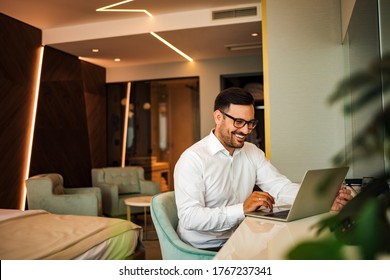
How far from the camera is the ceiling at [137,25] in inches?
141

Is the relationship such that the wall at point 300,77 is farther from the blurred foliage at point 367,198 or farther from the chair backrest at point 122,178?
the chair backrest at point 122,178

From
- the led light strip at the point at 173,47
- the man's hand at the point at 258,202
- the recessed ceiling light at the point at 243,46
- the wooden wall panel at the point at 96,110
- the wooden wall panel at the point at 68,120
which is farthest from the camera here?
the wooden wall panel at the point at 96,110

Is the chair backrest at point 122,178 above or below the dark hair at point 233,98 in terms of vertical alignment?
below

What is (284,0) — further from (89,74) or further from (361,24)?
(89,74)

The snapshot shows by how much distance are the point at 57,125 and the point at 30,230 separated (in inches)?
108

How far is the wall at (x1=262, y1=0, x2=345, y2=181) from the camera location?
2.56 metres

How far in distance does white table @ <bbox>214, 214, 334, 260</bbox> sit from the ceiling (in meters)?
2.93

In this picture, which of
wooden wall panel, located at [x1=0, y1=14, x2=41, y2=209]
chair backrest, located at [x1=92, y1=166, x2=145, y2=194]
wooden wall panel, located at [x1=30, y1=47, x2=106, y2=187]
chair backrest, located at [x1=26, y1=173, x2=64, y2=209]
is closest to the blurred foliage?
chair backrest, located at [x1=26, y1=173, x2=64, y2=209]

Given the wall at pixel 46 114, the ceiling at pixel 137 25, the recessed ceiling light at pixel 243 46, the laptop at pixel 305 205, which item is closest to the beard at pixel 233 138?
the laptop at pixel 305 205

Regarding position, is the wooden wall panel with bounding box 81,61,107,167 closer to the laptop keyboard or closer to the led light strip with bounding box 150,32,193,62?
the led light strip with bounding box 150,32,193,62

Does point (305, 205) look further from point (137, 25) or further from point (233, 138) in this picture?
point (137, 25)

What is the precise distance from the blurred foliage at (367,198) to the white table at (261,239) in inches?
18.8

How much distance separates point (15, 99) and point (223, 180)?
310cm
